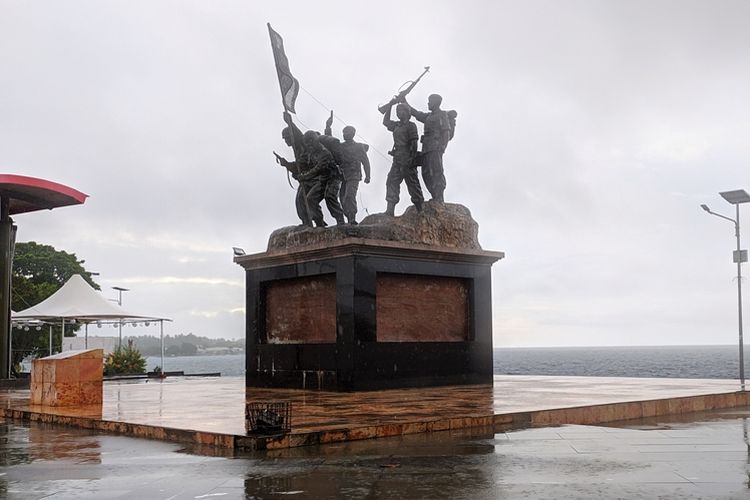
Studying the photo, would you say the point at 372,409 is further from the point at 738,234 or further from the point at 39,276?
the point at 39,276

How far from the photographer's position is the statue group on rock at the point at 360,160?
18.4m

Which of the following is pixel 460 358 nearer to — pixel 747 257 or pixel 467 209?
pixel 467 209

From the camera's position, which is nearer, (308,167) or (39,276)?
(308,167)

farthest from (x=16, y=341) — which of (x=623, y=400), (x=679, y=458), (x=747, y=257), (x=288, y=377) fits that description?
(x=679, y=458)

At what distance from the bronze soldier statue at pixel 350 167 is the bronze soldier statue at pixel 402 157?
3.12 feet

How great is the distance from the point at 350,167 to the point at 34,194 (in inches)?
419

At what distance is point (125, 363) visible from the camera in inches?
1302

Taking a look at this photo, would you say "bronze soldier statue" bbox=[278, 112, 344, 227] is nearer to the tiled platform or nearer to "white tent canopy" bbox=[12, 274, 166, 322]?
the tiled platform

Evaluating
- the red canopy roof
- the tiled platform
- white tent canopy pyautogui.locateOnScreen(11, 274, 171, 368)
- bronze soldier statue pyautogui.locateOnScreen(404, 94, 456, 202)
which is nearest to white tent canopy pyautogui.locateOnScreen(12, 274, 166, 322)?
white tent canopy pyautogui.locateOnScreen(11, 274, 171, 368)

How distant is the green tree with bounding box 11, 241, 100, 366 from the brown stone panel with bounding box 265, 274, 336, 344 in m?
32.8

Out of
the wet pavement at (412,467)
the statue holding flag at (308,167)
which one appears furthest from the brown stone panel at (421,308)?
the wet pavement at (412,467)

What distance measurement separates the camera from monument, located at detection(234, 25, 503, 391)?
1680 cm

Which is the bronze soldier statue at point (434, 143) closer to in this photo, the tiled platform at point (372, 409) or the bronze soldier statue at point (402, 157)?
the bronze soldier statue at point (402, 157)

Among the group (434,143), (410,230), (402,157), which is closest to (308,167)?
(402,157)
